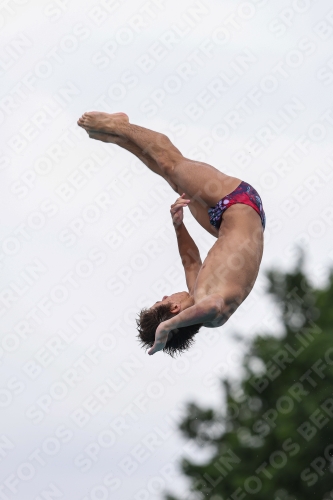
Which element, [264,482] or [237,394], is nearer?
[264,482]

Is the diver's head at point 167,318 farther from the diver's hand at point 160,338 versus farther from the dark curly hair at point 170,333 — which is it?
the diver's hand at point 160,338

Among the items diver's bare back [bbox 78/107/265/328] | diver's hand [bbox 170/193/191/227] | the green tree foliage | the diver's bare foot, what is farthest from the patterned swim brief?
the green tree foliage

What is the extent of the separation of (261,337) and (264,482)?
449 cm

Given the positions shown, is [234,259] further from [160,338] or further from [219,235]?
[160,338]

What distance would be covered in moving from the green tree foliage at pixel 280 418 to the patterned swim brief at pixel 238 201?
1632 cm

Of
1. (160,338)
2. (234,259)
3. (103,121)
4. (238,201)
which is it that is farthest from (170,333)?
(103,121)

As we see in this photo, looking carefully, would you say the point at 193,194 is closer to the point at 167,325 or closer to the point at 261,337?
the point at 167,325

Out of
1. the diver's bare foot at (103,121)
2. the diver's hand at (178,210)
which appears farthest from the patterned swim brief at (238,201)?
the diver's bare foot at (103,121)

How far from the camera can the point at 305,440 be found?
28391mm

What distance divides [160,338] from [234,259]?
3.83 feet

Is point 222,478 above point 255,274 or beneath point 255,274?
beneath

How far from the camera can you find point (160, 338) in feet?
39.3

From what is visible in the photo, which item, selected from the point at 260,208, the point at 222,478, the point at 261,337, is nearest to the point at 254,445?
the point at 222,478

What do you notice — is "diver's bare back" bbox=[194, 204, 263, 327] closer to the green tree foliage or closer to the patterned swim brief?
the patterned swim brief
